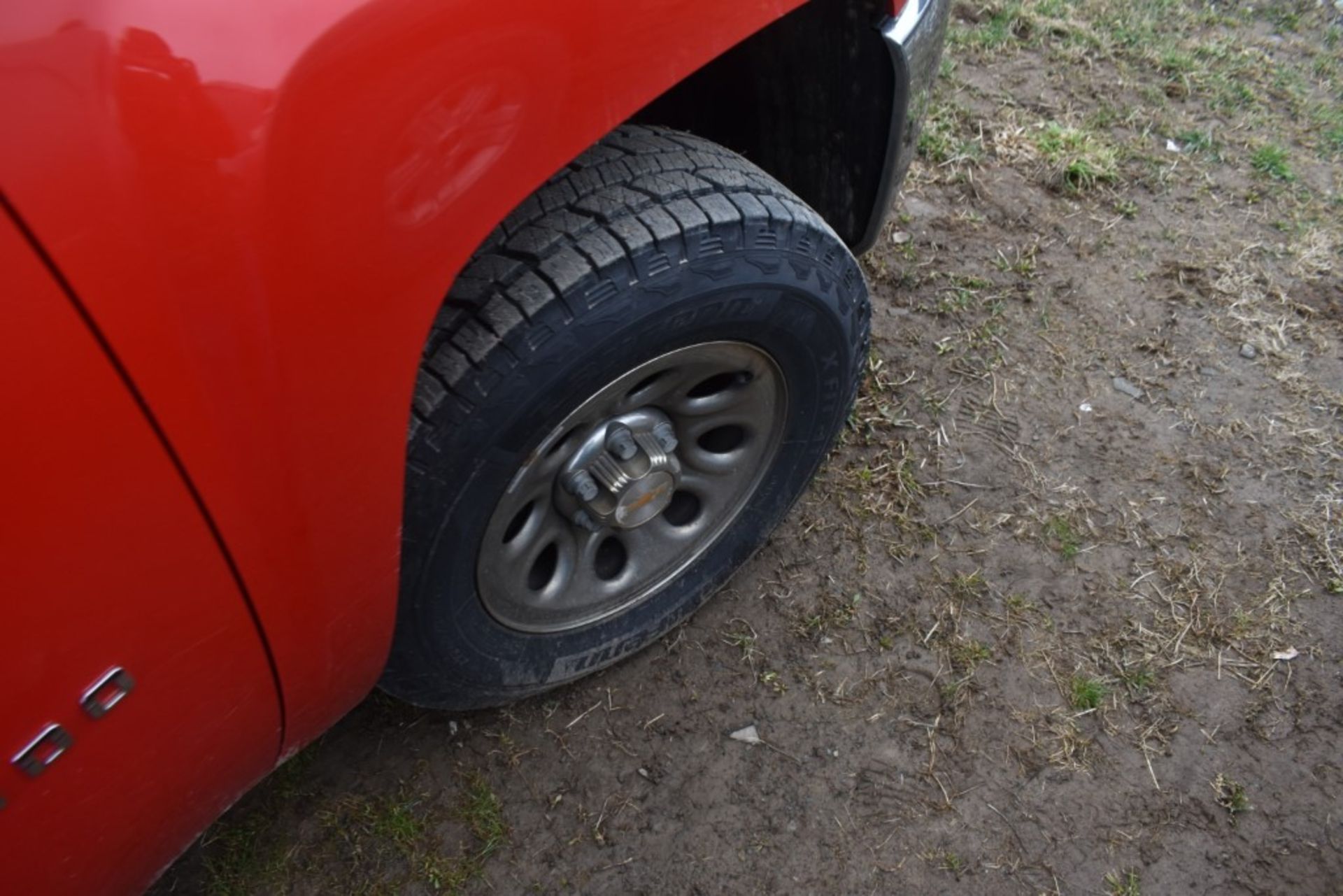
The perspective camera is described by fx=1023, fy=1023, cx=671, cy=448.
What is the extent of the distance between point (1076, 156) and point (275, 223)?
3.02 meters

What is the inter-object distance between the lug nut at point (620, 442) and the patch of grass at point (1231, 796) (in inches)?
54.5

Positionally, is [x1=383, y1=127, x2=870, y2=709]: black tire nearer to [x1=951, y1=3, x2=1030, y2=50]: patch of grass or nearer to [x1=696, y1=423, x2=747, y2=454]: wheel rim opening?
[x1=696, y1=423, x2=747, y2=454]: wheel rim opening

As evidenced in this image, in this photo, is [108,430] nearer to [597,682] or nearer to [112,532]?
[112,532]

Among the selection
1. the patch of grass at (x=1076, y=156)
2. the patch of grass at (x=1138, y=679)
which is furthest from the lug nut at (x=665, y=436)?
the patch of grass at (x=1076, y=156)

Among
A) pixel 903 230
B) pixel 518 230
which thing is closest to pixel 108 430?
pixel 518 230

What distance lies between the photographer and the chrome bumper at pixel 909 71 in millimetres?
1818

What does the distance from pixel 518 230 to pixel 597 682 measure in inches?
41.5

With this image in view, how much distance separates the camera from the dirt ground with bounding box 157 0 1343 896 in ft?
6.45

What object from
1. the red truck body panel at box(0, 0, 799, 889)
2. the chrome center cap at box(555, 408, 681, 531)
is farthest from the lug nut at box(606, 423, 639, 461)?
the red truck body panel at box(0, 0, 799, 889)

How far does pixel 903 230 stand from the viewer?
3178mm

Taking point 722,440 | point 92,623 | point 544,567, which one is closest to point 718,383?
point 722,440

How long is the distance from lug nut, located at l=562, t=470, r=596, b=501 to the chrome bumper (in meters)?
0.85

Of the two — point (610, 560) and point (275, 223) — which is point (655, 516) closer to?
point (610, 560)

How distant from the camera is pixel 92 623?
1.07 metres
